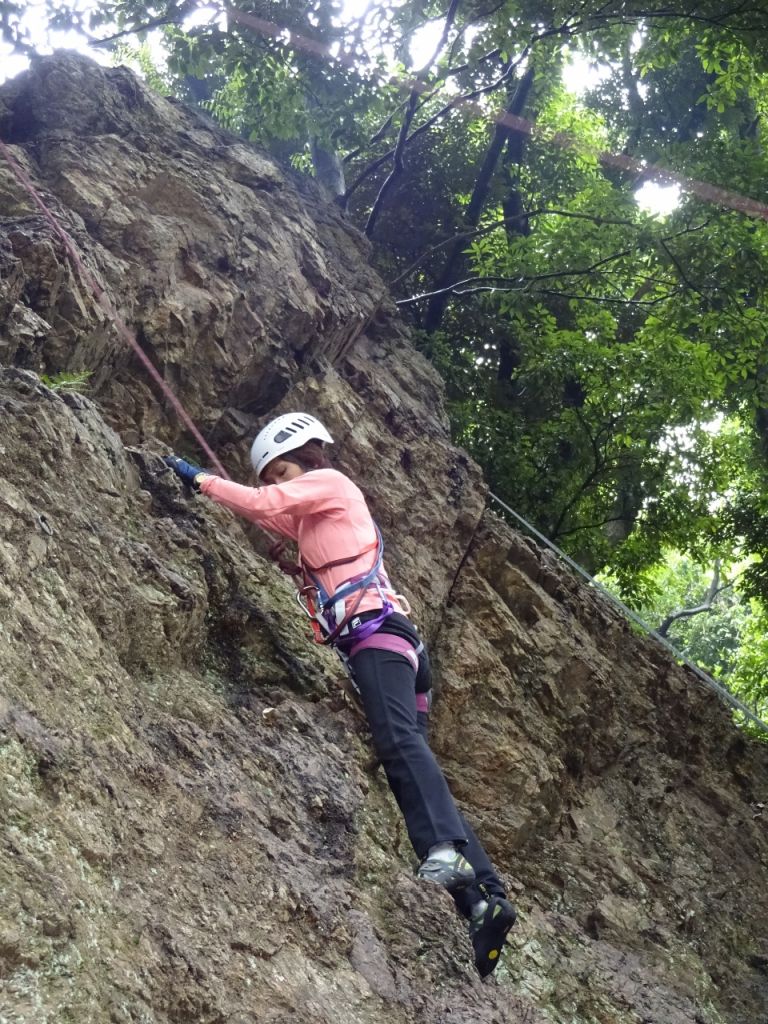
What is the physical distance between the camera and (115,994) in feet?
9.31

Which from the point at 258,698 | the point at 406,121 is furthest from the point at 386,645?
the point at 406,121

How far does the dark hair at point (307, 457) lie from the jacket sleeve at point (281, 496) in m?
0.48

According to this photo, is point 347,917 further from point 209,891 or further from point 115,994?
point 115,994

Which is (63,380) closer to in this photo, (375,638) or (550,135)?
(375,638)

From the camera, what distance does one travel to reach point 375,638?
471cm

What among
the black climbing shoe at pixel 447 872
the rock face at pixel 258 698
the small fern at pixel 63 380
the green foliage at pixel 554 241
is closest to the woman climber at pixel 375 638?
the black climbing shoe at pixel 447 872

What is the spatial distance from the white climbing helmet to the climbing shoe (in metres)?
2.64

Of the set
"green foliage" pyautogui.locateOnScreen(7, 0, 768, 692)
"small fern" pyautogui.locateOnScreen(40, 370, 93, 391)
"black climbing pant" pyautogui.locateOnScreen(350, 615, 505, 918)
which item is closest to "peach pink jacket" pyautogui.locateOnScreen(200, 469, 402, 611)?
"black climbing pant" pyautogui.locateOnScreen(350, 615, 505, 918)

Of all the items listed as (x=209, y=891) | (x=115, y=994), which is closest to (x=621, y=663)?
(x=209, y=891)

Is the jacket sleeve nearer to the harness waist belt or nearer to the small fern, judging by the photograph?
the harness waist belt

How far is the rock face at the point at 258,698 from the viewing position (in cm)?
332

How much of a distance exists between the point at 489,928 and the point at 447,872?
33 centimetres

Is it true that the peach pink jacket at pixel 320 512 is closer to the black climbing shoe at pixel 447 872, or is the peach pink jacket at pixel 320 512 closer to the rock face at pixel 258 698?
the rock face at pixel 258 698

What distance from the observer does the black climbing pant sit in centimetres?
427
